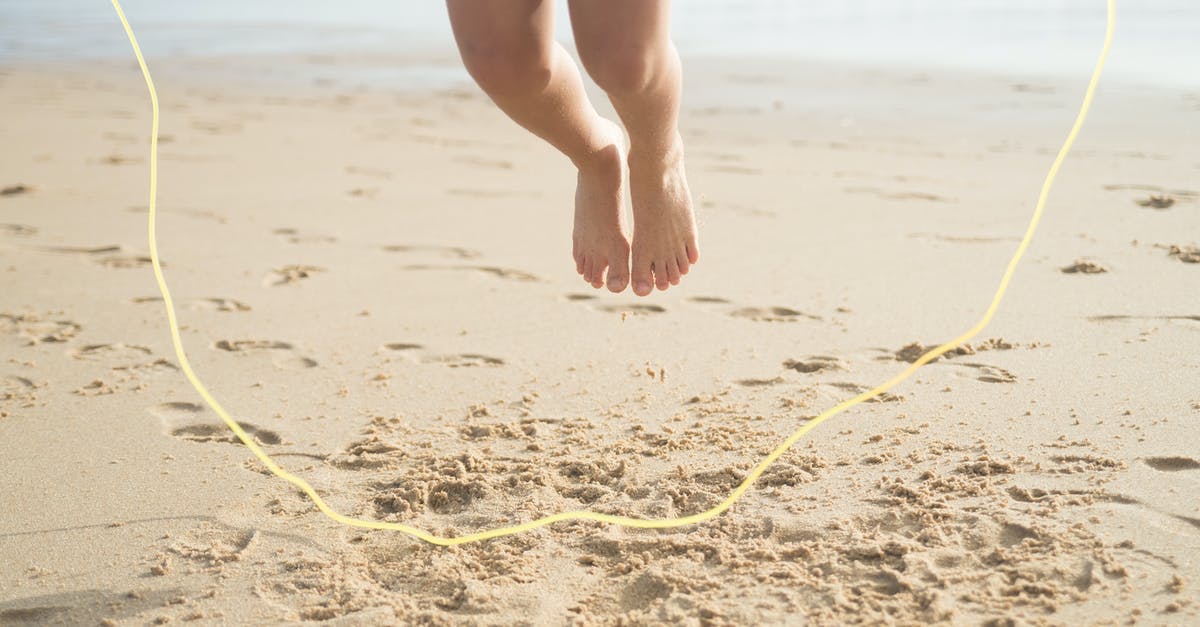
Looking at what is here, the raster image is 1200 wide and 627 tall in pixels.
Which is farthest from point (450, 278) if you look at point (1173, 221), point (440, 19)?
point (440, 19)

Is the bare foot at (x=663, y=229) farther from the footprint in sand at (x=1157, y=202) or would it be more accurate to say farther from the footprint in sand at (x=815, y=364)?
the footprint in sand at (x=1157, y=202)

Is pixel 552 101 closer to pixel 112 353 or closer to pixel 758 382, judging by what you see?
pixel 758 382

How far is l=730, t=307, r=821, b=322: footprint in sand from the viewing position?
11.3 ft

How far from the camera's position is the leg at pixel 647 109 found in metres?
2.16

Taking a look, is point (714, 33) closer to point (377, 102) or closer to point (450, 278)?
point (377, 102)

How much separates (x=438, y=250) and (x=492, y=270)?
1.15 ft

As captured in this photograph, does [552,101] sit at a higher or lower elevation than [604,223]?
higher

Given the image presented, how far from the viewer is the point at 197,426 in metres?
2.74

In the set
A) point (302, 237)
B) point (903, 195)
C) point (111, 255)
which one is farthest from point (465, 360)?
point (903, 195)

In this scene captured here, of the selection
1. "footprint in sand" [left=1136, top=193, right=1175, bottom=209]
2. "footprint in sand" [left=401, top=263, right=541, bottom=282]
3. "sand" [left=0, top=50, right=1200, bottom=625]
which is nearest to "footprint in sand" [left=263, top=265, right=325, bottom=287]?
"sand" [left=0, top=50, right=1200, bottom=625]

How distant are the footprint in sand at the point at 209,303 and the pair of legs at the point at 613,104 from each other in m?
1.29

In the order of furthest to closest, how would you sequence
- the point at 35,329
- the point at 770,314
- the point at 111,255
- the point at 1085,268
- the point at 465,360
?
the point at 111,255 < the point at 1085,268 < the point at 770,314 < the point at 35,329 < the point at 465,360

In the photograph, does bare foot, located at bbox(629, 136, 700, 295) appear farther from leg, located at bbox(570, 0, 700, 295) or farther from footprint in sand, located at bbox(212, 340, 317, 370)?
footprint in sand, located at bbox(212, 340, 317, 370)

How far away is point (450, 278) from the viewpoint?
3947 mm
